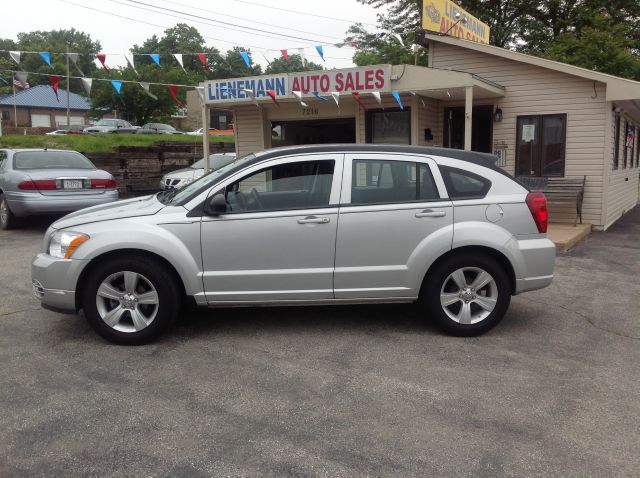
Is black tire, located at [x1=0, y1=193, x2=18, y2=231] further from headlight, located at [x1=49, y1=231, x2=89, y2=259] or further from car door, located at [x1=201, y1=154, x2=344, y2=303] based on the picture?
car door, located at [x1=201, y1=154, x2=344, y2=303]

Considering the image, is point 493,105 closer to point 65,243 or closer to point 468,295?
point 468,295

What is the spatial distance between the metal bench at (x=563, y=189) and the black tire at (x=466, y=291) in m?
7.16

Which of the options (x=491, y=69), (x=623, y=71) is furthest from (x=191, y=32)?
(x=491, y=69)

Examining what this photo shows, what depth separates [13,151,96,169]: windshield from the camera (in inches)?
416

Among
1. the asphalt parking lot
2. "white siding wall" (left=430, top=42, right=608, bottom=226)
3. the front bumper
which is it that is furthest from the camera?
"white siding wall" (left=430, top=42, right=608, bottom=226)

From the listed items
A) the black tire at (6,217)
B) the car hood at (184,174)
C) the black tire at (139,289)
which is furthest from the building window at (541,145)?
the black tire at (6,217)

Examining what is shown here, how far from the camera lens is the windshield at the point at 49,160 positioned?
10.6m

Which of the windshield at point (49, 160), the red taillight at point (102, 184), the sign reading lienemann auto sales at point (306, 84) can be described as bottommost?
the red taillight at point (102, 184)

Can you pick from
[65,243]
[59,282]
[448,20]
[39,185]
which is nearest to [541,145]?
[448,20]

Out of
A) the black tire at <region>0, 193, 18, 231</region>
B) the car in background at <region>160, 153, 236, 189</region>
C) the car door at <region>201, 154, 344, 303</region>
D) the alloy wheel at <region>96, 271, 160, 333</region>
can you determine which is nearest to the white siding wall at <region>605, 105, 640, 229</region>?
the car door at <region>201, 154, 344, 303</region>

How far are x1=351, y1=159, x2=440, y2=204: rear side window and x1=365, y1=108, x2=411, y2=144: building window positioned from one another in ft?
27.1

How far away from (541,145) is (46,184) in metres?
9.58

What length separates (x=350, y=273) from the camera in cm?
492

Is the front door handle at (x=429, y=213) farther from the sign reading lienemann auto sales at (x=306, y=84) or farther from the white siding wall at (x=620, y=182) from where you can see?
the white siding wall at (x=620, y=182)
